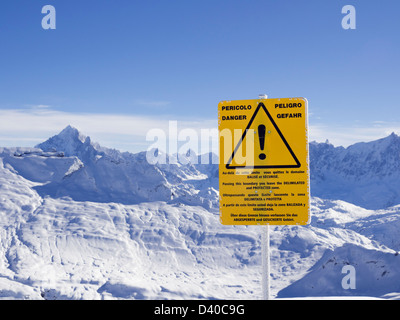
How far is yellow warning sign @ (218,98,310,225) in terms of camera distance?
6.20m

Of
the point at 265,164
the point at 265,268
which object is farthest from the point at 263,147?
the point at 265,268

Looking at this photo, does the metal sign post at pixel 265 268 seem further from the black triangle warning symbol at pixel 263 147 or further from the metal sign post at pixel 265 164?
the black triangle warning symbol at pixel 263 147

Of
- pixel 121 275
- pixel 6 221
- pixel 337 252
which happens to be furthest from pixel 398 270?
pixel 6 221

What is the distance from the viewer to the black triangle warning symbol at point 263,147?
20.4 ft

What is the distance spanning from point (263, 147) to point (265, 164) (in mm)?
272

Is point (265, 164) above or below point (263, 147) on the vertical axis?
below

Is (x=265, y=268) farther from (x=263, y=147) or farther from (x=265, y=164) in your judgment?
(x=263, y=147)

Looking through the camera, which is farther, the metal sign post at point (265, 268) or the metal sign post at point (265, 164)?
the metal sign post at point (265, 164)

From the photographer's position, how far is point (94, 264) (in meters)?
178

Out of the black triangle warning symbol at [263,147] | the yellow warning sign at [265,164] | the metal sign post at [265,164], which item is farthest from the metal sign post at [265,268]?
the black triangle warning symbol at [263,147]

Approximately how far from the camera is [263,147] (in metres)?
6.26

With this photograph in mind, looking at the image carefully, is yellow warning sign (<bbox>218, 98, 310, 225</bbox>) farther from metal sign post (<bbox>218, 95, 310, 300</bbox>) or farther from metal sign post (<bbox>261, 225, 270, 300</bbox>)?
metal sign post (<bbox>261, 225, 270, 300</bbox>)
